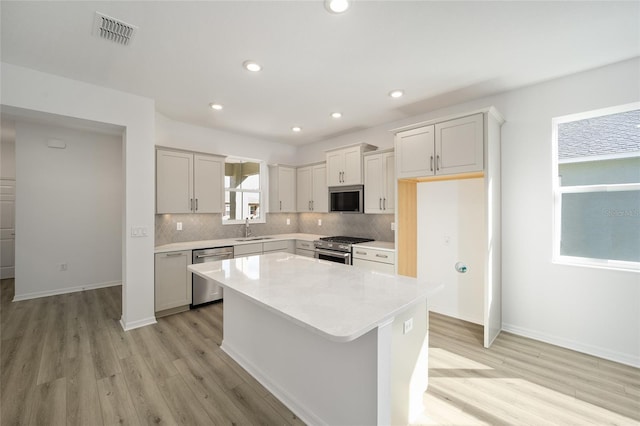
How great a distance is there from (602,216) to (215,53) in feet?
13.0

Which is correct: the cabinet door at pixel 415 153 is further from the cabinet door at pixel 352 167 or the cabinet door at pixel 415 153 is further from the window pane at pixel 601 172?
the window pane at pixel 601 172

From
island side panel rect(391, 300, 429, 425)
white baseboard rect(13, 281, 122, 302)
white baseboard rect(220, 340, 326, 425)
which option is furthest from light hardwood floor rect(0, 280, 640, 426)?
white baseboard rect(13, 281, 122, 302)

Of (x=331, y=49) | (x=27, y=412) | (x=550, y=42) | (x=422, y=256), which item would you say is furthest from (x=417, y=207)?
(x=27, y=412)

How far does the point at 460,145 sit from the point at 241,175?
147 inches

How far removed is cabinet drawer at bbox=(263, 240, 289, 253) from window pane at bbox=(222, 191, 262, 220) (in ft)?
2.84

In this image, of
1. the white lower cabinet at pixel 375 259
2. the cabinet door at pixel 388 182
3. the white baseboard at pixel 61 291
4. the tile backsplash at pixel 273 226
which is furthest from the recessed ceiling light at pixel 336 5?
the white baseboard at pixel 61 291

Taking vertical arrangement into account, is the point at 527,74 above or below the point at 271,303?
above

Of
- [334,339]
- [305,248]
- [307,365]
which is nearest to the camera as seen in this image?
[334,339]

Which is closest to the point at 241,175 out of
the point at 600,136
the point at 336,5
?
the point at 336,5

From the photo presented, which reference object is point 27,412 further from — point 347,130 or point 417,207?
point 347,130

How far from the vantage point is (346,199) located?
14.5ft

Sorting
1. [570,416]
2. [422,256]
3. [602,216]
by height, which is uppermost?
[602,216]

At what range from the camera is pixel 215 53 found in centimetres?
233

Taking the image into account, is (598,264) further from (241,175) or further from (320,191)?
(241,175)
